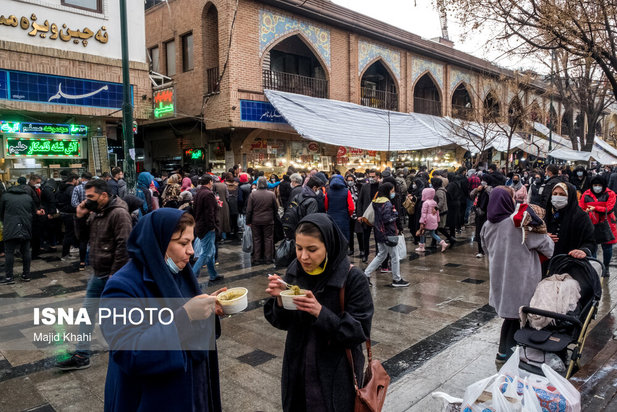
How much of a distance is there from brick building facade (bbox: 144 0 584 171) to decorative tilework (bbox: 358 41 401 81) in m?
0.05

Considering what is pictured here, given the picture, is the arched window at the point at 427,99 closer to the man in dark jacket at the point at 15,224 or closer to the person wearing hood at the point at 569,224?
the person wearing hood at the point at 569,224

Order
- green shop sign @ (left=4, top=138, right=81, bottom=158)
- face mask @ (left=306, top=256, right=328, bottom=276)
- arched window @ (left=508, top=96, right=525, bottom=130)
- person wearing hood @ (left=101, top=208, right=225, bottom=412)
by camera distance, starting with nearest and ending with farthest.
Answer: person wearing hood @ (left=101, top=208, right=225, bottom=412), face mask @ (left=306, top=256, right=328, bottom=276), green shop sign @ (left=4, top=138, right=81, bottom=158), arched window @ (left=508, top=96, right=525, bottom=130)

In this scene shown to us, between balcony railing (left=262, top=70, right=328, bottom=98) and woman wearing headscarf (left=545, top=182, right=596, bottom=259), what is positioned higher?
balcony railing (left=262, top=70, right=328, bottom=98)

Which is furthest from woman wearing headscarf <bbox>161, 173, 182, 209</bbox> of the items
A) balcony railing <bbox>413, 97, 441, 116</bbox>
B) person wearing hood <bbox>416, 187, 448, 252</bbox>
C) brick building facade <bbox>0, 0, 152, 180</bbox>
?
balcony railing <bbox>413, 97, 441, 116</bbox>

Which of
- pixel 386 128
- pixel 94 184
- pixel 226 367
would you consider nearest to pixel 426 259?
pixel 226 367

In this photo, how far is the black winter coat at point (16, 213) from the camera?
753 centimetres

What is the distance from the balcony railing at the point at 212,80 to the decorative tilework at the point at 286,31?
183cm

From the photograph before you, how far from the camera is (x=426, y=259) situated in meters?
A: 9.55

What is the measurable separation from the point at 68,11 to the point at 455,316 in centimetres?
1274

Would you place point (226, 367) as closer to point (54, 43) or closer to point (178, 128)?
point (54, 43)

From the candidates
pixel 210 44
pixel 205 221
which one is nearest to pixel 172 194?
pixel 205 221

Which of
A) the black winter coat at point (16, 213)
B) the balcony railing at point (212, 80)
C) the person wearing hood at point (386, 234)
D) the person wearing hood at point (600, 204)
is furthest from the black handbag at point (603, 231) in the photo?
the balcony railing at point (212, 80)

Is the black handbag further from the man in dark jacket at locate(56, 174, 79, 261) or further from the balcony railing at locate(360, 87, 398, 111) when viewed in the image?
the balcony railing at locate(360, 87, 398, 111)

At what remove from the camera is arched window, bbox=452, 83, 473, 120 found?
86.4ft
